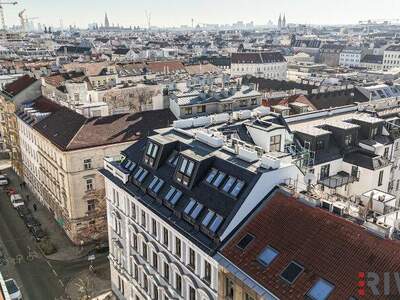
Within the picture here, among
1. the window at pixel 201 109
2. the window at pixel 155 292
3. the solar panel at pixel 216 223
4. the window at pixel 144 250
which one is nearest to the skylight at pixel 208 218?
the solar panel at pixel 216 223

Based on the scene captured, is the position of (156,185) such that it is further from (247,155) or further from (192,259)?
(247,155)

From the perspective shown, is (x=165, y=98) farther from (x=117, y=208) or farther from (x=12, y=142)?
(x=12, y=142)

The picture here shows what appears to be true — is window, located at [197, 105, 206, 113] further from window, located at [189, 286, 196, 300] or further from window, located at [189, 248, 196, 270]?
window, located at [189, 286, 196, 300]

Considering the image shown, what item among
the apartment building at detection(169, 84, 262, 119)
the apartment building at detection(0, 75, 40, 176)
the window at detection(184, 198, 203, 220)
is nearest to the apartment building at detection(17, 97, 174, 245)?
the apartment building at detection(169, 84, 262, 119)

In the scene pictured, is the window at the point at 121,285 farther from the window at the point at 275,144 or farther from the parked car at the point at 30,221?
the parked car at the point at 30,221

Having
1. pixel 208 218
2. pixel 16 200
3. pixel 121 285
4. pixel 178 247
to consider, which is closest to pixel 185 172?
pixel 208 218

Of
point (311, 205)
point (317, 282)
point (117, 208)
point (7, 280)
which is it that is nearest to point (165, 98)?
point (117, 208)
